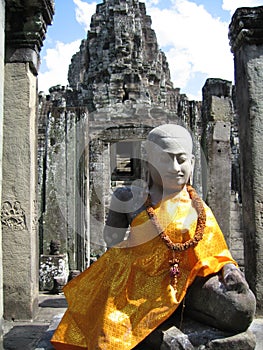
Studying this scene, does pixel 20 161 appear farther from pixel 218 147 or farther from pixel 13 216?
pixel 218 147

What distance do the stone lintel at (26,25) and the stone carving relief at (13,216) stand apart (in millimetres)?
1621

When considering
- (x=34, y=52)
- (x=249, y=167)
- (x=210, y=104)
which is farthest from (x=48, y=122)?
(x=249, y=167)

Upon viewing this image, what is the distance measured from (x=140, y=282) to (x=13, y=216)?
1937mm

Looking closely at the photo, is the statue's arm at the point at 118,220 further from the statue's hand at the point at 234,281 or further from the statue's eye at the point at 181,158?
the statue's hand at the point at 234,281

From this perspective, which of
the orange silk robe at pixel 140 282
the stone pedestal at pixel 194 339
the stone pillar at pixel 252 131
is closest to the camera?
the stone pedestal at pixel 194 339

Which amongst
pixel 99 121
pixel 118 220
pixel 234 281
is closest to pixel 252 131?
pixel 118 220

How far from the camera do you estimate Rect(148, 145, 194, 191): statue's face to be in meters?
2.80

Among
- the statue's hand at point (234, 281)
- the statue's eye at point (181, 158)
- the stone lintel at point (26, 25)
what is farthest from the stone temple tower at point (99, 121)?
the statue's hand at point (234, 281)

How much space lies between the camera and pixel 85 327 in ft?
9.07

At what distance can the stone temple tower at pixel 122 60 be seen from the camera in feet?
47.2

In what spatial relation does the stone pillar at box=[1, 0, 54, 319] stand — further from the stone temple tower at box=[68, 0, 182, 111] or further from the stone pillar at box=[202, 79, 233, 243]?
the stone temple tower at box=[68, 0, 182, 111]

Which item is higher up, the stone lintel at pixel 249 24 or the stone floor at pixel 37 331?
the stone lintel at pixel 249 24

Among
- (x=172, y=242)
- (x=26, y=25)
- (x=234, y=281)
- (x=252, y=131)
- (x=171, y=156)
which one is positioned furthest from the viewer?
(x=26, y=25)

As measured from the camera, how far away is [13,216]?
4258 millimetres
